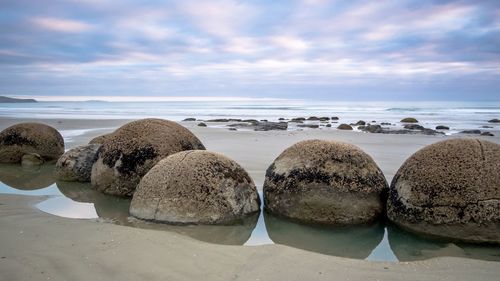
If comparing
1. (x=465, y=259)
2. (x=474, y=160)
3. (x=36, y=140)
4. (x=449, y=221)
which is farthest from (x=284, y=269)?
(x=36, y=140)

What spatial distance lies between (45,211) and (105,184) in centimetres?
Answer: 116

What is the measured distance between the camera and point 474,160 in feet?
17.0

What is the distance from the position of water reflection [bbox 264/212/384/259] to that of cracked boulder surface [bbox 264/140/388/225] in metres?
0.17

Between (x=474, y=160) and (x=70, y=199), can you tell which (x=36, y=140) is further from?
(x=474, y=160)

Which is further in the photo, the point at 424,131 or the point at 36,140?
the point at 424,131

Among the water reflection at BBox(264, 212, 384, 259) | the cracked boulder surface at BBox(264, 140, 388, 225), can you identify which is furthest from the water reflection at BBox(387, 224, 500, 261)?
the cracked boulder surface at BBox(264, 140, 388, 225)

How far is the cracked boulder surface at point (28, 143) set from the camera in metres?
10.4

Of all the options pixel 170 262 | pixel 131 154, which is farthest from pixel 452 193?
pixel 131 154

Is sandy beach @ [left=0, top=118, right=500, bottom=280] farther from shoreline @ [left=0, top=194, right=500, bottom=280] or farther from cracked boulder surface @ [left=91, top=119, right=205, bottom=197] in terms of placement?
cracked boulder surface @ [left=91, top=119, right=205, bottom=197]

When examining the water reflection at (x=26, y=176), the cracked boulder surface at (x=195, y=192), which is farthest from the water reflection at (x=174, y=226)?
the water reflection at (x=26, y=176)

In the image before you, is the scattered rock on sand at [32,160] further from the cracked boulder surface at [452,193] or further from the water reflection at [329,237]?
the cracked boulder surface at [452,193]

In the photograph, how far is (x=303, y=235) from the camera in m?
5.25

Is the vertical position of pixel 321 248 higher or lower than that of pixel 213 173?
lower

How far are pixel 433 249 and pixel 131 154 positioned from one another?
4619 mm
